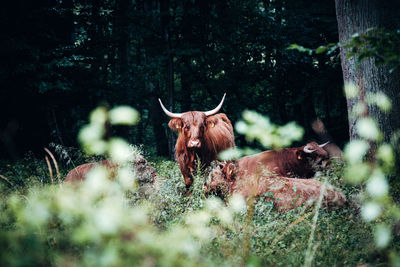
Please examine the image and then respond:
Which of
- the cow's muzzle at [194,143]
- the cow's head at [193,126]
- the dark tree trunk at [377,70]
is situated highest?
the dark tree trunk at [377,70]

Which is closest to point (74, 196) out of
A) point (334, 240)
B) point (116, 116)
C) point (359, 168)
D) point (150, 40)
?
point (116, 116)

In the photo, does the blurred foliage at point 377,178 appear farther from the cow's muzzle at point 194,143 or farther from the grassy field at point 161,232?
the cow's muzzle at point 194,143

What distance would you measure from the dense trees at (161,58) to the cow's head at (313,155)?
5.06 m

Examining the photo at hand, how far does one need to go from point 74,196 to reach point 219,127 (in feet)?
18.4

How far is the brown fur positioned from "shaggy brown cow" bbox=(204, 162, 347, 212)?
116cm

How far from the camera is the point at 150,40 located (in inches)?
434

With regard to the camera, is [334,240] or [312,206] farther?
[312,206]

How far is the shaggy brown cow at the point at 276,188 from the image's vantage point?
395 centimetres

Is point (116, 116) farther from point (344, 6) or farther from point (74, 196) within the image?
point (344, 6)

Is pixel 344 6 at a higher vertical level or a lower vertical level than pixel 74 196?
higher

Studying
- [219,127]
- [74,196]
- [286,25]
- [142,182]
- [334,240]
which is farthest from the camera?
[286,25]

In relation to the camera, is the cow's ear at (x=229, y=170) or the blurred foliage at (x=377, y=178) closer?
the blurred foliage at (x=377, y=178)

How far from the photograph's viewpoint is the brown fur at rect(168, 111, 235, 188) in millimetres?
5848

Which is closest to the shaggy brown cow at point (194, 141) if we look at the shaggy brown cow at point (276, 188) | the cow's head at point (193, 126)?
the cow's head at point (193, 126)
